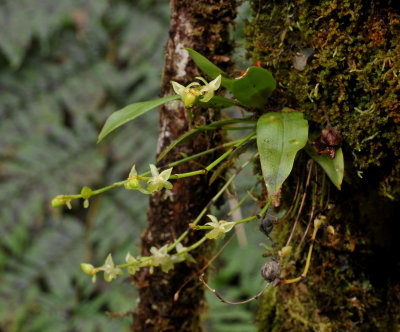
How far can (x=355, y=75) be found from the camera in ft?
2.32

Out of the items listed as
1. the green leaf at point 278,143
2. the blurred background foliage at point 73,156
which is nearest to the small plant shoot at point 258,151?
the green leaf at point 278,143

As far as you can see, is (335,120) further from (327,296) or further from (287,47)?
(327,296)

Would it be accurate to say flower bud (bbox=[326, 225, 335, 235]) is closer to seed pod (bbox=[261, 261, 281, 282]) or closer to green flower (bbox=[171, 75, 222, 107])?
seed pod (bbox=[261, 261, 281, 282])

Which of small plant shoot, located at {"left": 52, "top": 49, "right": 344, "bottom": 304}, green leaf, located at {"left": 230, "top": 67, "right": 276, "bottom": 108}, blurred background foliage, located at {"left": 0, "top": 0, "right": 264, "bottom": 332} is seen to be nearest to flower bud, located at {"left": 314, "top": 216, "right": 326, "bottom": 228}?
small plant shoot, located at {"left": 52, "top": 49, "right": 344, "bottom": 304}

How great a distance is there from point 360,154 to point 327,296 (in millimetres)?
314

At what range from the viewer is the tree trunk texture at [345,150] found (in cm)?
70

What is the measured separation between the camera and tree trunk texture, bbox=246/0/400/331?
0.70m

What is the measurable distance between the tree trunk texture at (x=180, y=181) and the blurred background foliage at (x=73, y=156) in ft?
6.37

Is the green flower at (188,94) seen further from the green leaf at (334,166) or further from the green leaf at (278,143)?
the green leaf at (334,166)

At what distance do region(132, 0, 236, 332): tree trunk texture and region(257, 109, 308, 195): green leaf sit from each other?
20cm

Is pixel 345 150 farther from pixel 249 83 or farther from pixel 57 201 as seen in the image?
pixel 57 201

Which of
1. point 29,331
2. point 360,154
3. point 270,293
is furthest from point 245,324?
point 360,154

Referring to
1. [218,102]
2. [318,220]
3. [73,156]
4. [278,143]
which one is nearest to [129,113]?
[218,102]

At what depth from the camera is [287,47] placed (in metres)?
0.79
